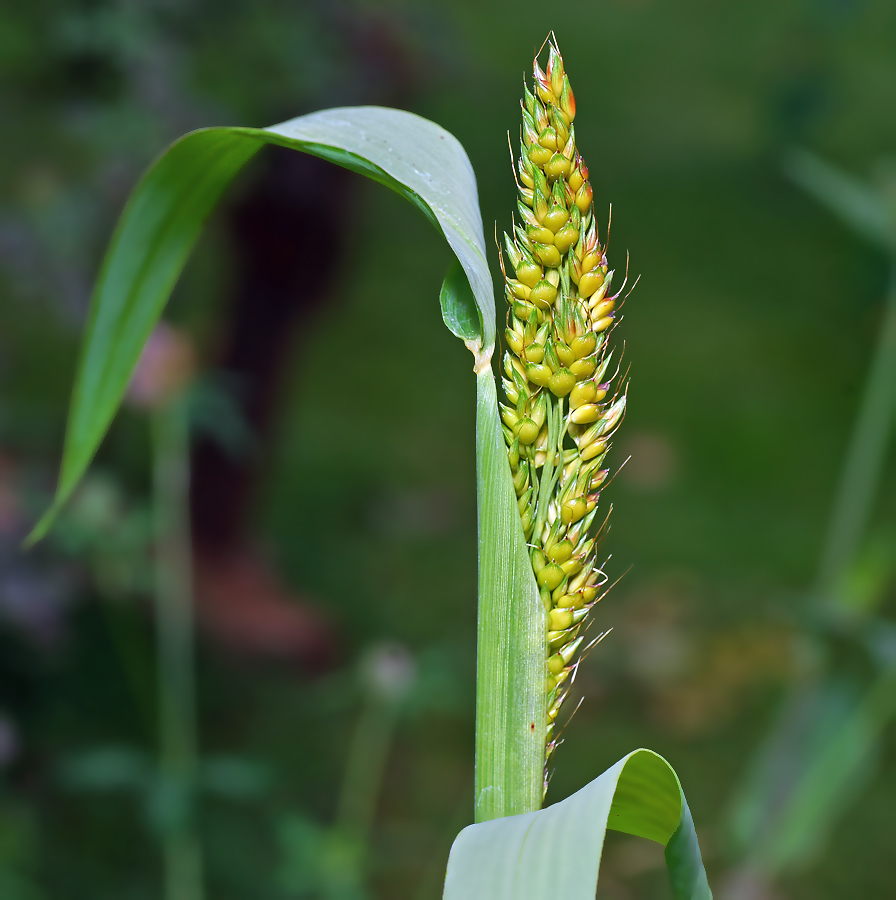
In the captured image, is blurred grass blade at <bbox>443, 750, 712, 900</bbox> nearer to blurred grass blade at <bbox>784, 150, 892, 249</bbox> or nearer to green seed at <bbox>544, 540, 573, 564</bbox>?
green seed at <bbox>544, 540, 573, 564</bbox>

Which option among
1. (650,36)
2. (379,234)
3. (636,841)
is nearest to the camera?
(636,841)

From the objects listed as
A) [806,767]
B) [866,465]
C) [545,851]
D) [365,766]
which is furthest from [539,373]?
[866,465]

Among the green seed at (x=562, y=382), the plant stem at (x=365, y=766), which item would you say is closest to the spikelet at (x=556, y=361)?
the green seed at (x=562, y=382)

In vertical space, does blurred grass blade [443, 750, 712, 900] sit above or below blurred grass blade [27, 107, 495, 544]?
below

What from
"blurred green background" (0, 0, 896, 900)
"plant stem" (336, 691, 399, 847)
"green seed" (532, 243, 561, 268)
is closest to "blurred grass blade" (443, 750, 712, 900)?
"green seed" (532, 243, 561, 268)

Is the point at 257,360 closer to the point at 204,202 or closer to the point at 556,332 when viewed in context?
the point at 204,202

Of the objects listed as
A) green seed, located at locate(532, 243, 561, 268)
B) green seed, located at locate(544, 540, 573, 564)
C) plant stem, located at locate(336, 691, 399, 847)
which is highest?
green seed, located at locate(532, 243, 561, 268)

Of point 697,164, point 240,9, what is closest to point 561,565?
point 240,9
